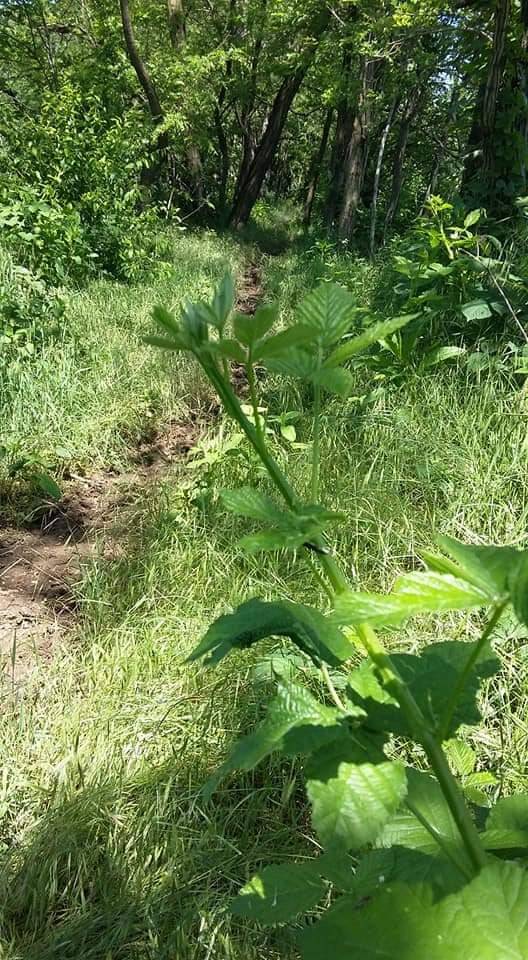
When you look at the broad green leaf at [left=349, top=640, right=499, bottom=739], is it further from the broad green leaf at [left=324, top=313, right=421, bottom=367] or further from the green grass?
the green grass

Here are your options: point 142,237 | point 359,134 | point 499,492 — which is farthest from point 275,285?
point 499,492

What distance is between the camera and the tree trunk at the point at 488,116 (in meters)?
3.63

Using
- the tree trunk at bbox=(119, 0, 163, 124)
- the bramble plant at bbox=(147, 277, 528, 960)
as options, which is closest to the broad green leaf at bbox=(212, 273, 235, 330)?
the bramble plant at bbox=(147, 277, 528, 960)

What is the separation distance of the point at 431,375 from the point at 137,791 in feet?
7.47

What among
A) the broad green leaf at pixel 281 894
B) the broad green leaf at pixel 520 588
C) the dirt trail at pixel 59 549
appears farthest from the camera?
the dirt trail at pixel 59 549

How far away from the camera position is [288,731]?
0.56m

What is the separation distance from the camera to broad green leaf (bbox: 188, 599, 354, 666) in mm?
585

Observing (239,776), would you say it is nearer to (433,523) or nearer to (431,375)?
(433,523)

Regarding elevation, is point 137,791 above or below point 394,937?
below

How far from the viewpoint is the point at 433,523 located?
2170 mm


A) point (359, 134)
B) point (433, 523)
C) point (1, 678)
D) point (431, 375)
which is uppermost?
point (359, 134)

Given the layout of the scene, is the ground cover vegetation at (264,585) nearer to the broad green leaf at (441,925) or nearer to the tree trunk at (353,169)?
the broad green leaf at (441,925)

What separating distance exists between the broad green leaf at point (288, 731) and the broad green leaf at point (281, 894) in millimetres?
236

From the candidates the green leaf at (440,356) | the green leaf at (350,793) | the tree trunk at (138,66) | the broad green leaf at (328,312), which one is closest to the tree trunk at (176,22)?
the tree trunk at (138,66)
